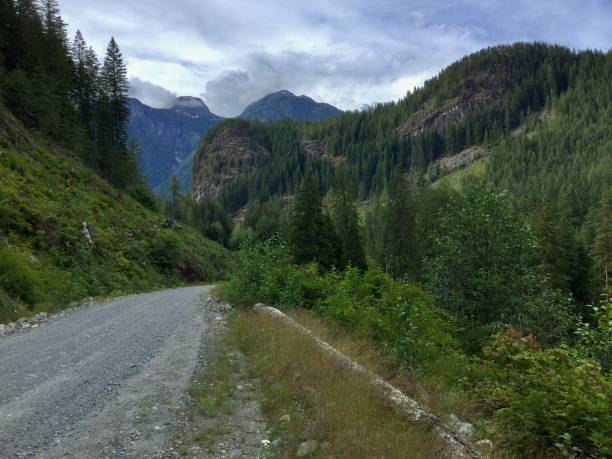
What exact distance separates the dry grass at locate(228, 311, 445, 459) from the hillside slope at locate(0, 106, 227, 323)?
1052cm

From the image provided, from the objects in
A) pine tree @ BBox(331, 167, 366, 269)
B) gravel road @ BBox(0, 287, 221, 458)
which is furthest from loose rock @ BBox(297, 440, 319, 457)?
pine tree @ BBox(331, 167, 366, 269)

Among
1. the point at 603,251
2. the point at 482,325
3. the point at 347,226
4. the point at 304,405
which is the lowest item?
the point at 482,325

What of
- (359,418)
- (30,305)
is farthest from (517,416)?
(30,305)

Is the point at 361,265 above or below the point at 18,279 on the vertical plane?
below

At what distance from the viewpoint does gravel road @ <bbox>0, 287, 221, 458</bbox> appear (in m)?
5.28

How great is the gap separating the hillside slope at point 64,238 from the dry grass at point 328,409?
1052 centimetres

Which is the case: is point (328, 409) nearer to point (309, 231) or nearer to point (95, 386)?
point (95, 386)

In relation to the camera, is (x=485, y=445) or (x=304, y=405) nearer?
(x=485, y=445)

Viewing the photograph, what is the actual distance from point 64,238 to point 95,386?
57.5 ft

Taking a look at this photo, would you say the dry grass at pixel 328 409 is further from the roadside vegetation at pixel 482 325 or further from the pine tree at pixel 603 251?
the pine tree at pixel 603 251

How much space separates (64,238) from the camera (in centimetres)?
2195

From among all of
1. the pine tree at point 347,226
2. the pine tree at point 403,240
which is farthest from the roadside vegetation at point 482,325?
the pine tree at point 403,240

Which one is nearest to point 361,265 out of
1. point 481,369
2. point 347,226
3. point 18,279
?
→ point 347,226

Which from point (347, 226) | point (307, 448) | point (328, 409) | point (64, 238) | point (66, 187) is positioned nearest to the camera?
point (307, 448)
